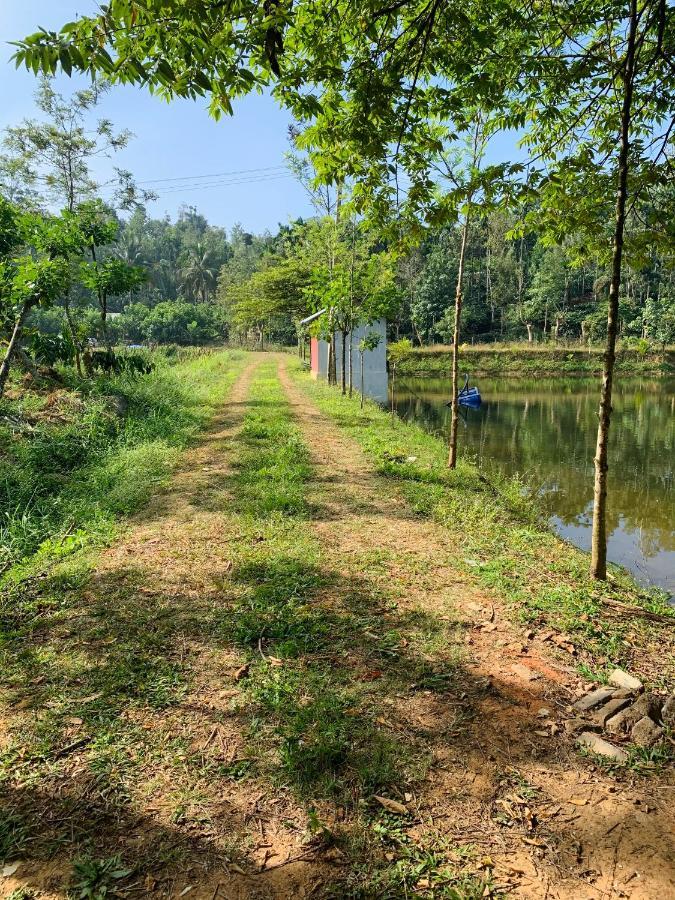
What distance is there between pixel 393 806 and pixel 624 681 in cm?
189

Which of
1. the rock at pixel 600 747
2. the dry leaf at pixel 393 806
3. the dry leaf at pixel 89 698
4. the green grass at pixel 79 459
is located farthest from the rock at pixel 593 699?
the green grass at pixel 79 459

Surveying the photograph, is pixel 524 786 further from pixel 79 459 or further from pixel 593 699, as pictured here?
pixel 79 459

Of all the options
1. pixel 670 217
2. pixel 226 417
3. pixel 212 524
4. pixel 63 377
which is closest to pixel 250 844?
pixel 212 524

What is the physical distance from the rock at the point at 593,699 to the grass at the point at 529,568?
0.32 meters

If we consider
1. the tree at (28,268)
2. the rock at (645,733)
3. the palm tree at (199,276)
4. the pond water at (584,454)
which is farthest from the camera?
the palm tree at (199,276)

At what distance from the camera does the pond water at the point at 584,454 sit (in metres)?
8.80

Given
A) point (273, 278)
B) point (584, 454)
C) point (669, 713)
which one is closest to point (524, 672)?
point (669, 713)

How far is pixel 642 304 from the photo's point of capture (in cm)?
5228

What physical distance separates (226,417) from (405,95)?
9784 millimetres

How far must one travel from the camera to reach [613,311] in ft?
15.3

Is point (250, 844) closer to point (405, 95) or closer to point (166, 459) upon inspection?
point (405, 95)

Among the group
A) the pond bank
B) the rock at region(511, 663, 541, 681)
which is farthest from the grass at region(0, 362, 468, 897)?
Result: the pond bank

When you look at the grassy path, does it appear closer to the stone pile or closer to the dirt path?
the dirt path

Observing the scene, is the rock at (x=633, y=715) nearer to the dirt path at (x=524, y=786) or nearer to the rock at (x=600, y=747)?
the rock at (x=600, y=747)
